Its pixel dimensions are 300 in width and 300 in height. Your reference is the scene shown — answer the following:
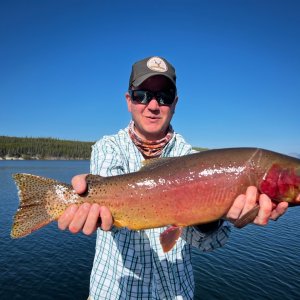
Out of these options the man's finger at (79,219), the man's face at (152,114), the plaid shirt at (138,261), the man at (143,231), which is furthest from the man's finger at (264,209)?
the man's finger at (79,219)

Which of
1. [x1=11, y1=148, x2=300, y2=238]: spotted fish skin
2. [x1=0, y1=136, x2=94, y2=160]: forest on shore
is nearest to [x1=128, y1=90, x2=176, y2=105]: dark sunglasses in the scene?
[x1=11, y1=148, x2=300, y2=238]: spotted fish skin

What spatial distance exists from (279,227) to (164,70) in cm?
2337

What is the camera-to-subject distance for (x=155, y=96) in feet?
15.2

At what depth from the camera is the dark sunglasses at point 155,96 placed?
461 centimetres

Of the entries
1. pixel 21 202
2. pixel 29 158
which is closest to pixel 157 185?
pixel 21 202

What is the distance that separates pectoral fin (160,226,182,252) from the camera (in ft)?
12.2

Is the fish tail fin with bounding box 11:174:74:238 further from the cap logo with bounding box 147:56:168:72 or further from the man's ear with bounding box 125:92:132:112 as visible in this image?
the cap logo with bounding box 147:56:168:72

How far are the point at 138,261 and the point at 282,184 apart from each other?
6.59 feet

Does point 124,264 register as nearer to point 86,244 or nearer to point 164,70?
point 164,70

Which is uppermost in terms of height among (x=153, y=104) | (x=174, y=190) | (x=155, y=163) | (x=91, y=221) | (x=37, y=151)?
(x=37, y=151)

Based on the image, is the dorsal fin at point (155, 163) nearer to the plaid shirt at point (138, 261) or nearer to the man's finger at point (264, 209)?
the plaid shirt at point (138, 261)

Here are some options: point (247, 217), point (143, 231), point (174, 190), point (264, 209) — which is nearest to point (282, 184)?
point (264, 209)

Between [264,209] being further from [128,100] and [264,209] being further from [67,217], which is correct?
[128,100]

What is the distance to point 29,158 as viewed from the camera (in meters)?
150
